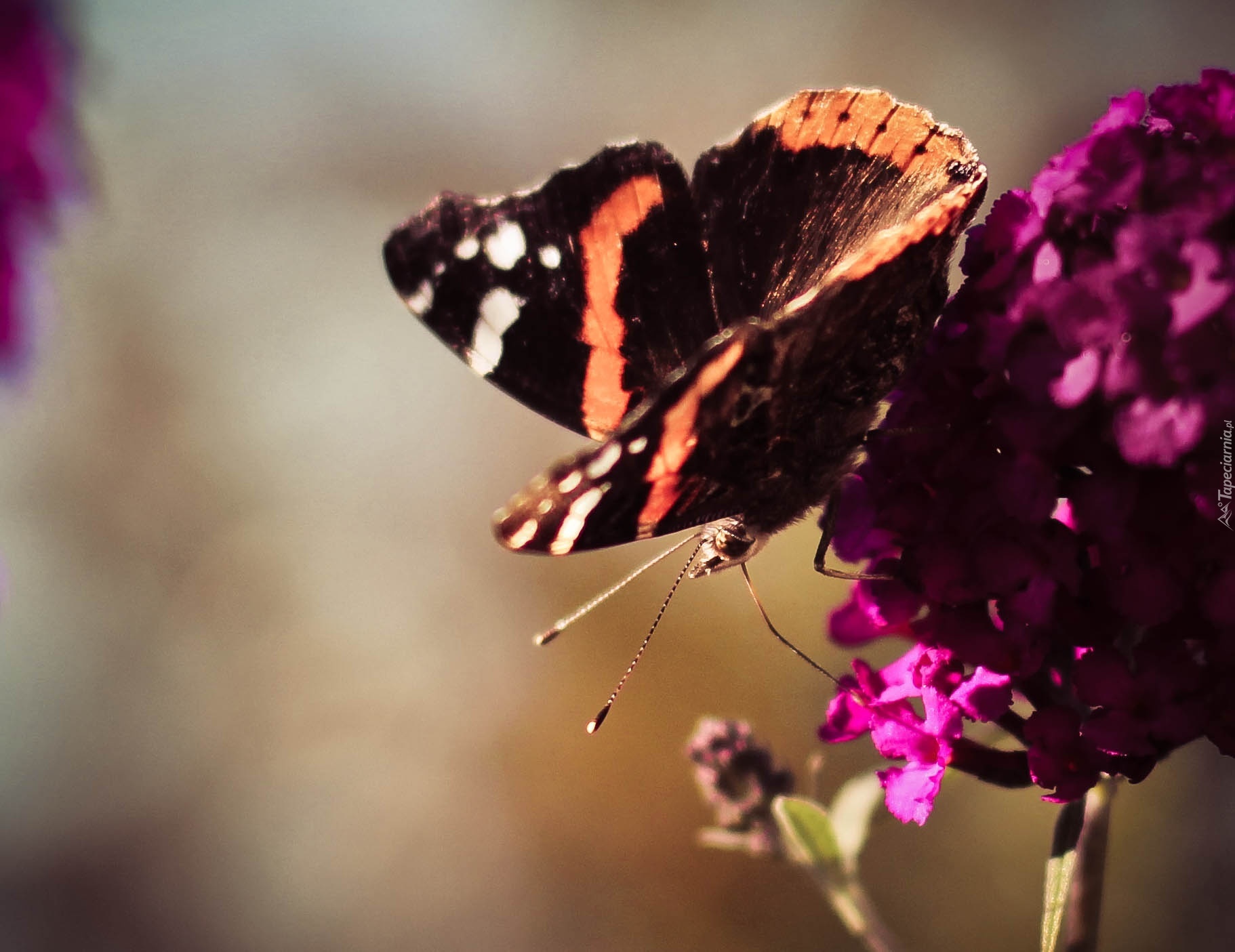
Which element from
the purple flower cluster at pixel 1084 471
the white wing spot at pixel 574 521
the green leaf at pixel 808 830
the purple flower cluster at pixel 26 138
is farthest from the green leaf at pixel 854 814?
the purple flower cluster at pixel 26 138

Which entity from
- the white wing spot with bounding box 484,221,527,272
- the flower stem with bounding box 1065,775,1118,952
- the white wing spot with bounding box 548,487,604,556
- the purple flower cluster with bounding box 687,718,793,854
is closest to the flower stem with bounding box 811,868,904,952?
the purple flower cluster with bounding box 687,718,793,854

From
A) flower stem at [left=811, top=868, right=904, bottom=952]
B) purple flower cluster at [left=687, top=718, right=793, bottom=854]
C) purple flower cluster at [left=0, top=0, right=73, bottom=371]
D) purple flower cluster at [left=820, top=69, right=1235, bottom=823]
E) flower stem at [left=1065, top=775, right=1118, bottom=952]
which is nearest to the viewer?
purple flower cluster at [left=820, top=69, right=1235, bottom=823]

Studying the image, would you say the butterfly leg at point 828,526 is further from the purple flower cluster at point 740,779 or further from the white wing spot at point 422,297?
the white wing spot at point 422,297

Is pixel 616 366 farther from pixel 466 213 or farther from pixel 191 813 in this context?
pixel 191 813

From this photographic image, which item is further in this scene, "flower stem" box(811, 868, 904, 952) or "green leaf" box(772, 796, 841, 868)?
"flower stem" box(811, 868, 904, 952)

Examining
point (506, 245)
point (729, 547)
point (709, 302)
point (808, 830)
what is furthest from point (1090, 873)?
point (506, 245)

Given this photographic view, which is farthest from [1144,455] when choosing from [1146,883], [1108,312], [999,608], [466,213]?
[1146,883]

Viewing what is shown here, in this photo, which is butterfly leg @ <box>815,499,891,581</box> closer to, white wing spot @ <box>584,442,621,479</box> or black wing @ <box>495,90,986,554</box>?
black wing @ <box>495,90,986,554</box>
